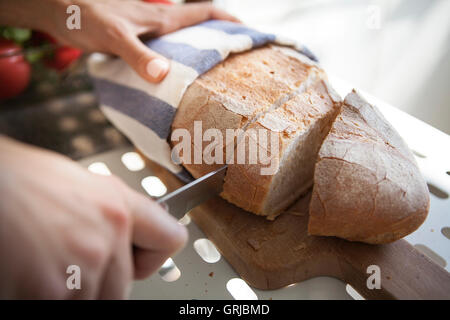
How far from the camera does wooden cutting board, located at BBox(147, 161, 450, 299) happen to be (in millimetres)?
934

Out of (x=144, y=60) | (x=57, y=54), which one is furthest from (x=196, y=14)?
(x=57, y=54)

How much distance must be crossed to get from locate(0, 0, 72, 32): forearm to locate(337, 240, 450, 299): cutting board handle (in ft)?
4.51

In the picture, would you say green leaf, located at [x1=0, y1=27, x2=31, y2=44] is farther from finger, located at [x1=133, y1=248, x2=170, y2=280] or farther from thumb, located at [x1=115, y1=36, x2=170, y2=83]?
finger, located at [x1=133, y1=248, x2=170, y2=280]

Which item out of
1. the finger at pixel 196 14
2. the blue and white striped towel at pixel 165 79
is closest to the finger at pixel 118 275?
the blue and white striped towel at pixel 165 79

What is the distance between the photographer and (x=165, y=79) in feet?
3.84

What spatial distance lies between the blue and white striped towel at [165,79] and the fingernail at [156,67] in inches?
1.0

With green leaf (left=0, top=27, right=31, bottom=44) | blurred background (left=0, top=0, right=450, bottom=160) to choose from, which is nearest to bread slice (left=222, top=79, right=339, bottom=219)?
blurred background (left=0, top=0, right=450, bottom=160)

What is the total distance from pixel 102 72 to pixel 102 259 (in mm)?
1068

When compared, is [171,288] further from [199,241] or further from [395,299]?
[395,299]

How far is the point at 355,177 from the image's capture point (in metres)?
0.91

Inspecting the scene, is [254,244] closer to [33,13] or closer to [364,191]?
[364,191]

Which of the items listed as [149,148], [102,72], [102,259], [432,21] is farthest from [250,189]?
[432,21]

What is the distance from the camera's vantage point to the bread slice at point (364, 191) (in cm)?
90

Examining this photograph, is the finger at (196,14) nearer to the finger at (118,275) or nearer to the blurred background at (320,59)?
the blurred background at (320,59)
